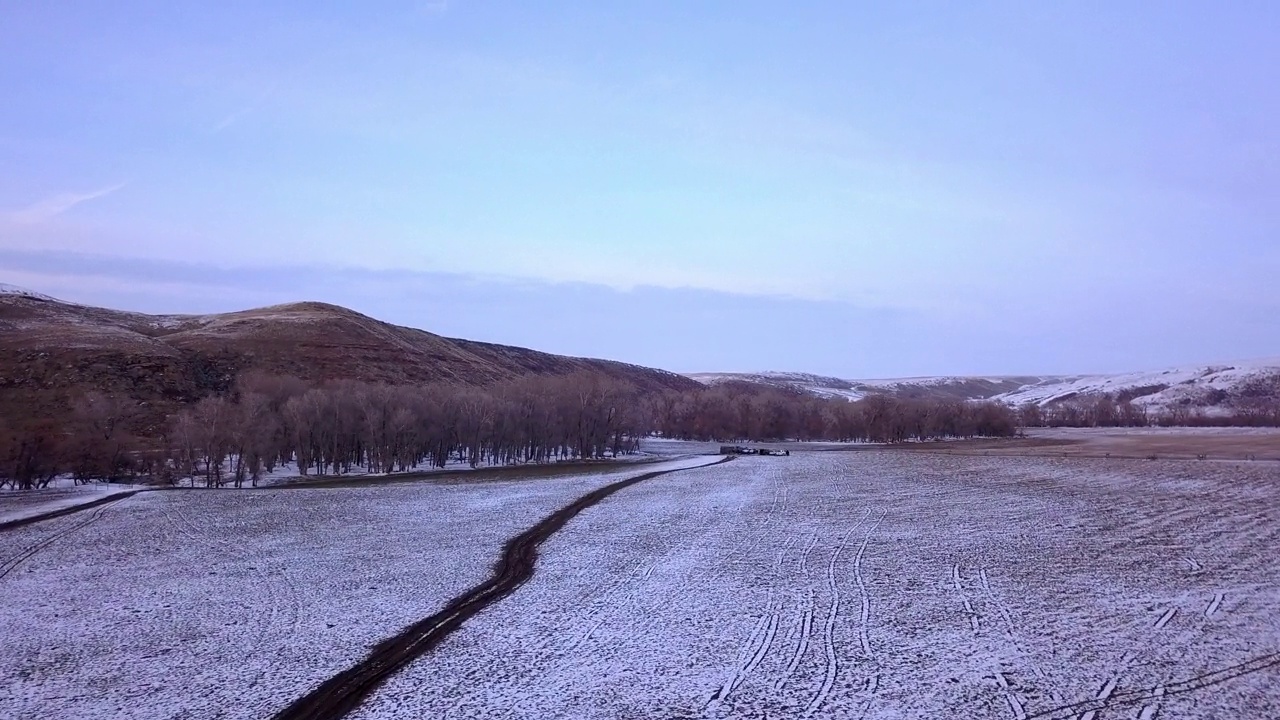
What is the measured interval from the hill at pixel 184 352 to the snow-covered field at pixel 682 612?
74762 millimetres

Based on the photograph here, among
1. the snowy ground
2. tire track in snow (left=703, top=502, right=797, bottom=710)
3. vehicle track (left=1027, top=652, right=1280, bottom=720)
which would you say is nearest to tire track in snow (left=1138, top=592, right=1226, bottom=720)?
vehicle track (left=1027, top=652, right=1280, bottom=720)

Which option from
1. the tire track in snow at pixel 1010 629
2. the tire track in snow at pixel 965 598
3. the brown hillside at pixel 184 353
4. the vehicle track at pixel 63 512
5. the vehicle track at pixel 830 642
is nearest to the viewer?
the vehicle track at pixel 830 642

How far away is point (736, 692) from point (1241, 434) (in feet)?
474

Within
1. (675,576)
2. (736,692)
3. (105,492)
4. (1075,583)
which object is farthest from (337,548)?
(105,492)

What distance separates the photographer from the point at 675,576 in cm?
2706

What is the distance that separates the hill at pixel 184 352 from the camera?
105 metres

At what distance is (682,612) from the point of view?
73.8 feet

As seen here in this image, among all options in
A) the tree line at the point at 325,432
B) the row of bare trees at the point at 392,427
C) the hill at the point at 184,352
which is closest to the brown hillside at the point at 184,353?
the hill at the point at 184,352

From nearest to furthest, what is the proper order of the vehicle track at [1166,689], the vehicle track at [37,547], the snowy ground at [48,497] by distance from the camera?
the vehicle track at [1166,689] < the vehicle track at [37,547] < the snowy ground at [48,497]

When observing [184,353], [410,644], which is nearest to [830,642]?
[410,644]

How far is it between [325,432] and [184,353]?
66013mm

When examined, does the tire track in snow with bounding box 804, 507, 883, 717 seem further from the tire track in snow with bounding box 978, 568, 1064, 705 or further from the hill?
the hill

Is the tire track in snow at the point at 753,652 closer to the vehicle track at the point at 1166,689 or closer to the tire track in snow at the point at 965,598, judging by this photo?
the tire track in snow at the point at 965,598

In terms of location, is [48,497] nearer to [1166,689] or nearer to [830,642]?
[830,642]
